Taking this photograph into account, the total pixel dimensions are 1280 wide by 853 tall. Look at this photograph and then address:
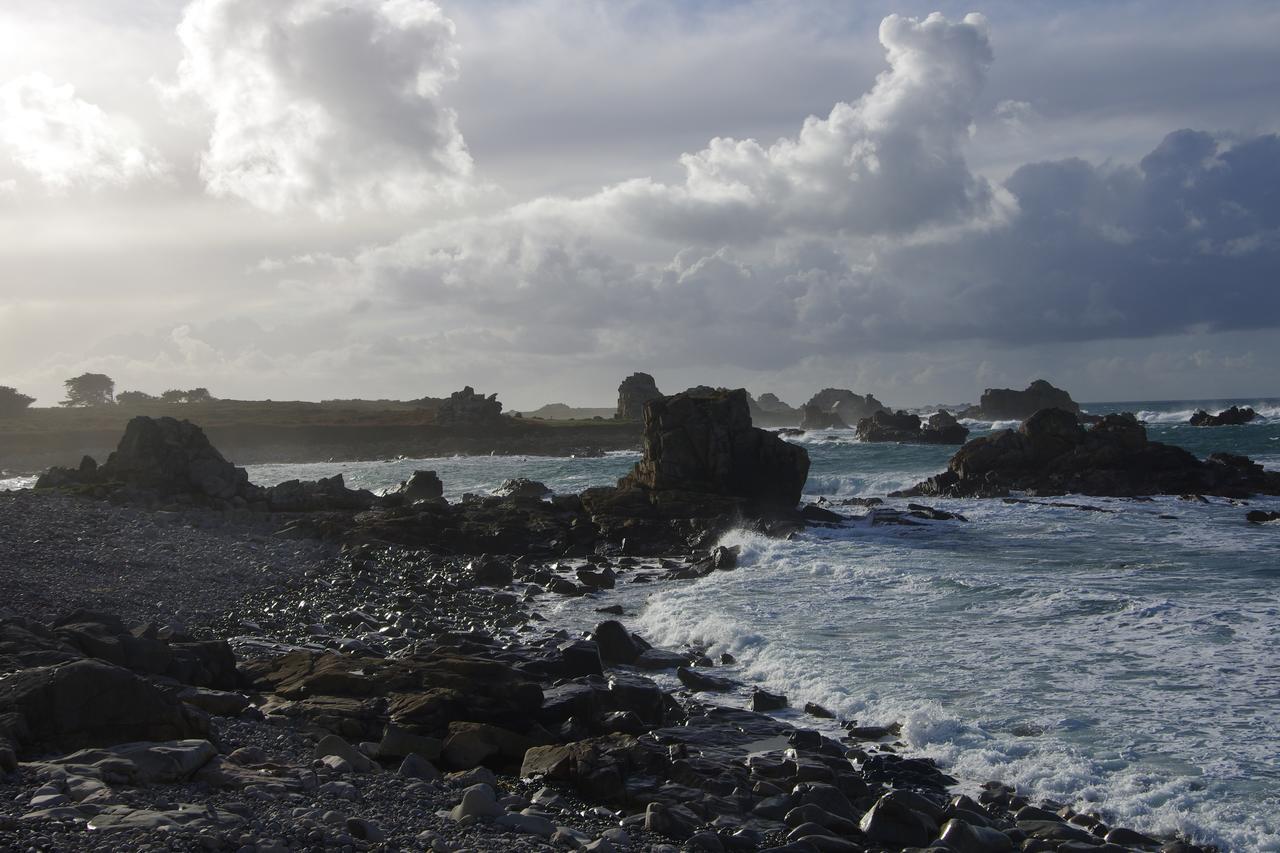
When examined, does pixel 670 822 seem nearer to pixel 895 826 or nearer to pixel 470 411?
pixel 895 826

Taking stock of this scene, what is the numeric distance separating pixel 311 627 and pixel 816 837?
44.5 feet

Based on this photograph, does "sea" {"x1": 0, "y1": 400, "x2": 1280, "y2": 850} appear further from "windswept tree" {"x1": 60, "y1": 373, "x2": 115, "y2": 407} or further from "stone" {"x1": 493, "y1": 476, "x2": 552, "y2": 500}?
"windswept tree" {"x1": 60, "y1": 373, "x2": 115, "y2": 407}

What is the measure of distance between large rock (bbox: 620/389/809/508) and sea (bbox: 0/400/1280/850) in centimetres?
518

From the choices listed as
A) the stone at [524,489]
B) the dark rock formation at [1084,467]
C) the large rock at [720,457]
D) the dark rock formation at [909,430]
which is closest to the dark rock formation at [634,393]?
the dark rock formation at [909,430]

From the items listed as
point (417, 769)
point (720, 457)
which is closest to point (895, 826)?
point (417, 769)

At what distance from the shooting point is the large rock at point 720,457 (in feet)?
136

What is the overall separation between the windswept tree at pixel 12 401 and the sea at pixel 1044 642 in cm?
11428

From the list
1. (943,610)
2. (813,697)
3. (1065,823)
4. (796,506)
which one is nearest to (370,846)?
(1065,823)

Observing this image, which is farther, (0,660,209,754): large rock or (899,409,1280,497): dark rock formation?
(899,409,1280,497): dark rock formation

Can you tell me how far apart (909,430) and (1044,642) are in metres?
77.9

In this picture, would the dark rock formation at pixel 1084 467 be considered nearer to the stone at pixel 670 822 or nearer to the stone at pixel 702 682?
the stone at pixel 702 682

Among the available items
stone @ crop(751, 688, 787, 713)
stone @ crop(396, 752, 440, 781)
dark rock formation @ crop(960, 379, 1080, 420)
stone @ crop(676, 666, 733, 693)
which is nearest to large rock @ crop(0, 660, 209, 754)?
stone @ crop(396, 752, 440, 781)

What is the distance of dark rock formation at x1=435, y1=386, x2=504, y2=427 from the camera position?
10069 centimetres

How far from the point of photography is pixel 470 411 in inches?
3996
